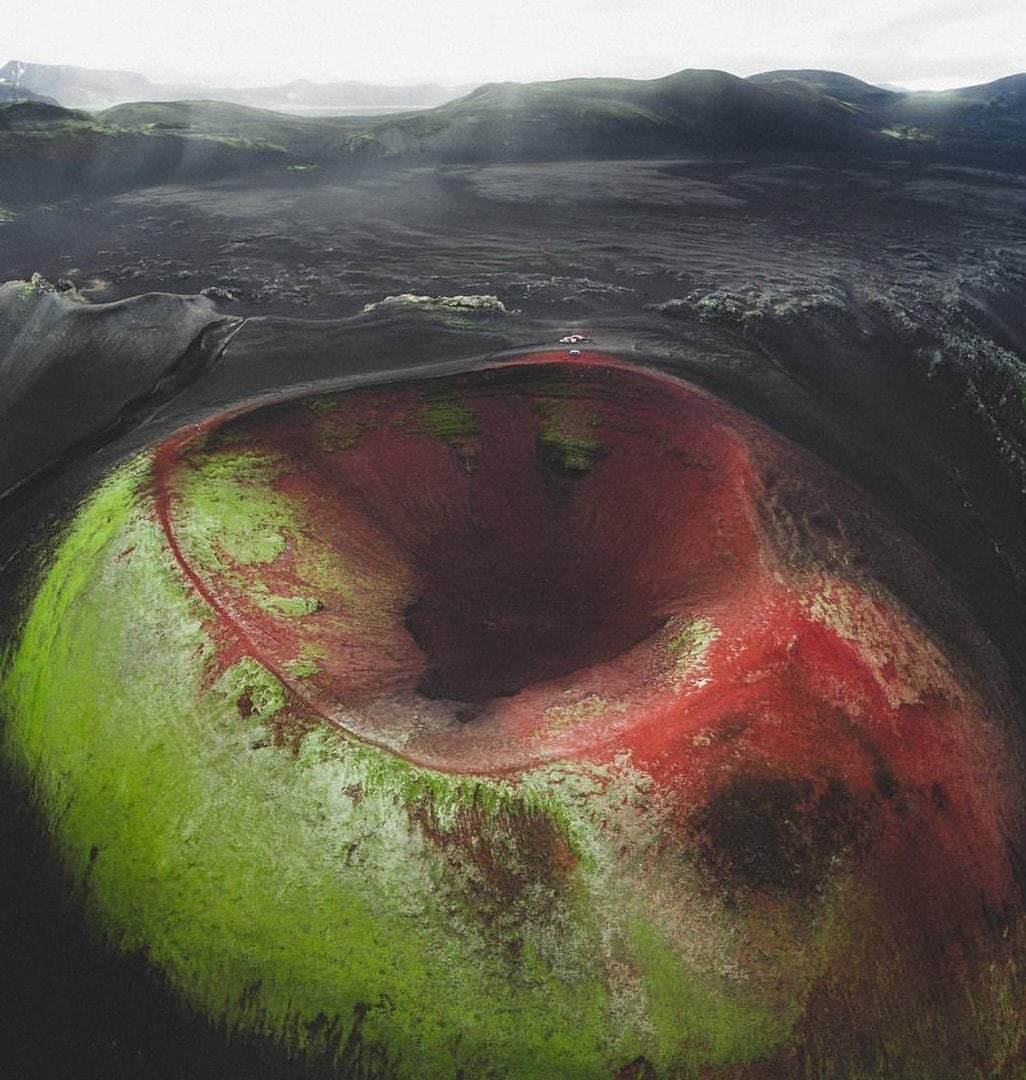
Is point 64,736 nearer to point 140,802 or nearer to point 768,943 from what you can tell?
point 140,802

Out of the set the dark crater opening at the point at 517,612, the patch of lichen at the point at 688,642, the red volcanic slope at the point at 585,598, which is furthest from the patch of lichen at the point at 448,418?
the patch of lichen at the point at 688,642

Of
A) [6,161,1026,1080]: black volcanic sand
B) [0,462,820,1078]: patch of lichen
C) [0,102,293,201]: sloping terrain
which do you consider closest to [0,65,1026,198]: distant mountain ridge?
[0,102,293,201]: sloping terrain

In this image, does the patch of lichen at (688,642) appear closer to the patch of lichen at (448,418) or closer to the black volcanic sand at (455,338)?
the black volcanic sand at (455,338)

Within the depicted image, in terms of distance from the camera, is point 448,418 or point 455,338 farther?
point 455,338

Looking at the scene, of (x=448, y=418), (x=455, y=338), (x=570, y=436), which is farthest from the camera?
(x=455, y=338)

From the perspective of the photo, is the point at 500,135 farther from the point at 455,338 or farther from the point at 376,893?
the point at 376,893

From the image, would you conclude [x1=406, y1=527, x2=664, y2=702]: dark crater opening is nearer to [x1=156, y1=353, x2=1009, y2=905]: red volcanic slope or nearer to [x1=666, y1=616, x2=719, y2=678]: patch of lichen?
[x1=156, y1=353, x2=1009, y2=905]: red volcanic slope

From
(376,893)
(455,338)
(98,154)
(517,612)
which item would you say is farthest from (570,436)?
(98,154)
